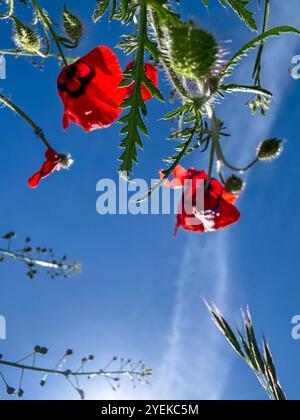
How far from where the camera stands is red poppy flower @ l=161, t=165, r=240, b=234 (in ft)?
5.21

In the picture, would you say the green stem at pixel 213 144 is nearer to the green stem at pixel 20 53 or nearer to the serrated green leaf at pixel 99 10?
the serrated green leaf at pixel 99 10

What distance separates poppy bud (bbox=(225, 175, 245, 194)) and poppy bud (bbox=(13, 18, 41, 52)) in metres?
1.03

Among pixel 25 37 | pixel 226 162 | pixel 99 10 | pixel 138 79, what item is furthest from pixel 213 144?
pixel 25 37

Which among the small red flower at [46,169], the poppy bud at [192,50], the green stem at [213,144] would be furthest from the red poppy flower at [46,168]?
the poppy bud at [192,50]

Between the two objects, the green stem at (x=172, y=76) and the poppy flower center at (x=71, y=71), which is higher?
the poppy flower center at (x=71, y=71)

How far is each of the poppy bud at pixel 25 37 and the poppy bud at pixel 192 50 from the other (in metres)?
0.98

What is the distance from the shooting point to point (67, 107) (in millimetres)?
1851

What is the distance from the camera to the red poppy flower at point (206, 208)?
159 centimetres

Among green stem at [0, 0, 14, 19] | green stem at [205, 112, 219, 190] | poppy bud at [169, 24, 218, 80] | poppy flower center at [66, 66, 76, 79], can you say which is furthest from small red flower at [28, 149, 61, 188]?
poppy bud at [169, 24, 218, 80]

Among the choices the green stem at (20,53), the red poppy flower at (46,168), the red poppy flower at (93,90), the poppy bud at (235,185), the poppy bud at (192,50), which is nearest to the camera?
the poppy bud at (192,50)

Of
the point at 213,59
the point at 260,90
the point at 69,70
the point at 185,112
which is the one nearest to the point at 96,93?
the point at 69,70

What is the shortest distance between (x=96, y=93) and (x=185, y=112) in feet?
1.06

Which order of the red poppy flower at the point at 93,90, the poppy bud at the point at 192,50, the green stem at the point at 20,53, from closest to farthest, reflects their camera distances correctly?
the poppy bud at the point at 192,50
the red poppy flower at the point at 93,90
the green stem at the point at 20,53

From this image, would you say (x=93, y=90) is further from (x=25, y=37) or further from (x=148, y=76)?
(x=25, y=37)
